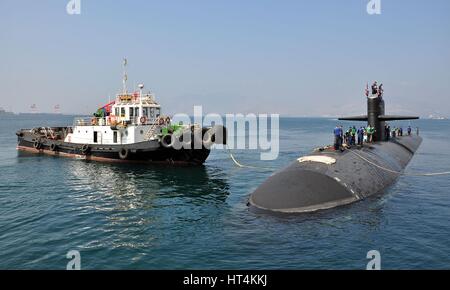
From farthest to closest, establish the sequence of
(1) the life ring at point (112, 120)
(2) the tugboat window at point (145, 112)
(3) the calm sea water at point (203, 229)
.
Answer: (2) the tugboat window at point (145, 112)
(1) the life ring at point (112, 120)
(3) the calm sea water at point (203, 229)

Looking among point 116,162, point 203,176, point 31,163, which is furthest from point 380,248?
point 31,163

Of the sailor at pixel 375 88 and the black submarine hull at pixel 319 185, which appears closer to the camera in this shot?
the black submarine hull at pixel 319 185

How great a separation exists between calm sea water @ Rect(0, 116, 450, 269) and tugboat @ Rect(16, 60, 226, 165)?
8.53 m

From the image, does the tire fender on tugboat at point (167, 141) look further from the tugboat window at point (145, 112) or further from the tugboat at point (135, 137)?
the tugboat window at point (145, 112)

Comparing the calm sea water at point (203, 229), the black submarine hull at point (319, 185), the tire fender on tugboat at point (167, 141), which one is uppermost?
the tire fender on tugboat at point (167, 141)

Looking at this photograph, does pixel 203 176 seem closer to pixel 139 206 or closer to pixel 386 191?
pixel 139 206

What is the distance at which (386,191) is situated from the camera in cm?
2302

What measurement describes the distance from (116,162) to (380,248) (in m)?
30.3

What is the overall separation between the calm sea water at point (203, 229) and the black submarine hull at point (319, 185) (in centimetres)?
64

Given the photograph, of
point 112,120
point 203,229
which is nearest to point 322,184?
point 203,229

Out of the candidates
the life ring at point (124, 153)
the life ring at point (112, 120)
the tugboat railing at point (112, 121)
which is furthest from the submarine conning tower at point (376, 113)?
the life ring at point (112, 120)

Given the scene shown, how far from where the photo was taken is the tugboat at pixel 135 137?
1444 inches

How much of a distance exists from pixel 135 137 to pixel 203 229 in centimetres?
2481

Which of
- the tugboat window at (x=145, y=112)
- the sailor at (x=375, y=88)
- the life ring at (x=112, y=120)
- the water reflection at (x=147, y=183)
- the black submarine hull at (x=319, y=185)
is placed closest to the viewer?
the black submarine hull at (x=319, y=185)
